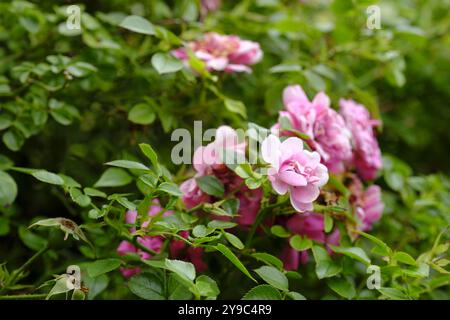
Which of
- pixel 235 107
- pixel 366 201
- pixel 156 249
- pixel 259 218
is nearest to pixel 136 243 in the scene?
pixel 156 249

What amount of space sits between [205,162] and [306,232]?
0.18 metres

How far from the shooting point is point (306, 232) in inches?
32.0

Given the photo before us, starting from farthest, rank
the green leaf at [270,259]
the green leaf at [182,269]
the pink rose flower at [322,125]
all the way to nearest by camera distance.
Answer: the pink rose flower at [322,125]
the green leaf at [270,259]
the green leaf at [182,269]

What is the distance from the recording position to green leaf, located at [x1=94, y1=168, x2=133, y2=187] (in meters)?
0.83

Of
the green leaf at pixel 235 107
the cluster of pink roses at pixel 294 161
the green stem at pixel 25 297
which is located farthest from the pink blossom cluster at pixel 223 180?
the green stem at pixel 25 297

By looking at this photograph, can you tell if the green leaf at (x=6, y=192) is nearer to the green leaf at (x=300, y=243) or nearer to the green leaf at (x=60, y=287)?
the green leaf at (x=60, y=287)

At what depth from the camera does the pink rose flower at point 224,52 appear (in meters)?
0.92

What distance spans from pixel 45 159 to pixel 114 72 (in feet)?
0.77

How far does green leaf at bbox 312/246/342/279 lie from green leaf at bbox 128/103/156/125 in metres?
0.32

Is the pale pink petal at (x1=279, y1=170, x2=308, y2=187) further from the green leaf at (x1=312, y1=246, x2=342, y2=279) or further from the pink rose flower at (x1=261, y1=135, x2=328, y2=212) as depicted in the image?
the green leaf at (x1=312, y1=246, x2=342, y2=279)

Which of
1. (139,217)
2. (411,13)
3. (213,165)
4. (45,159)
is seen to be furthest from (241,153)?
(411,13)

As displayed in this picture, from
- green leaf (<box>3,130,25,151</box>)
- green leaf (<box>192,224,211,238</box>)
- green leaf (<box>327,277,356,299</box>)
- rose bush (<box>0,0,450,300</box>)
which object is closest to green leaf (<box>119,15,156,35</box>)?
rose bush (<box>0,0,450,300</box>)

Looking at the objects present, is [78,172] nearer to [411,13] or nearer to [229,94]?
[229,94]
